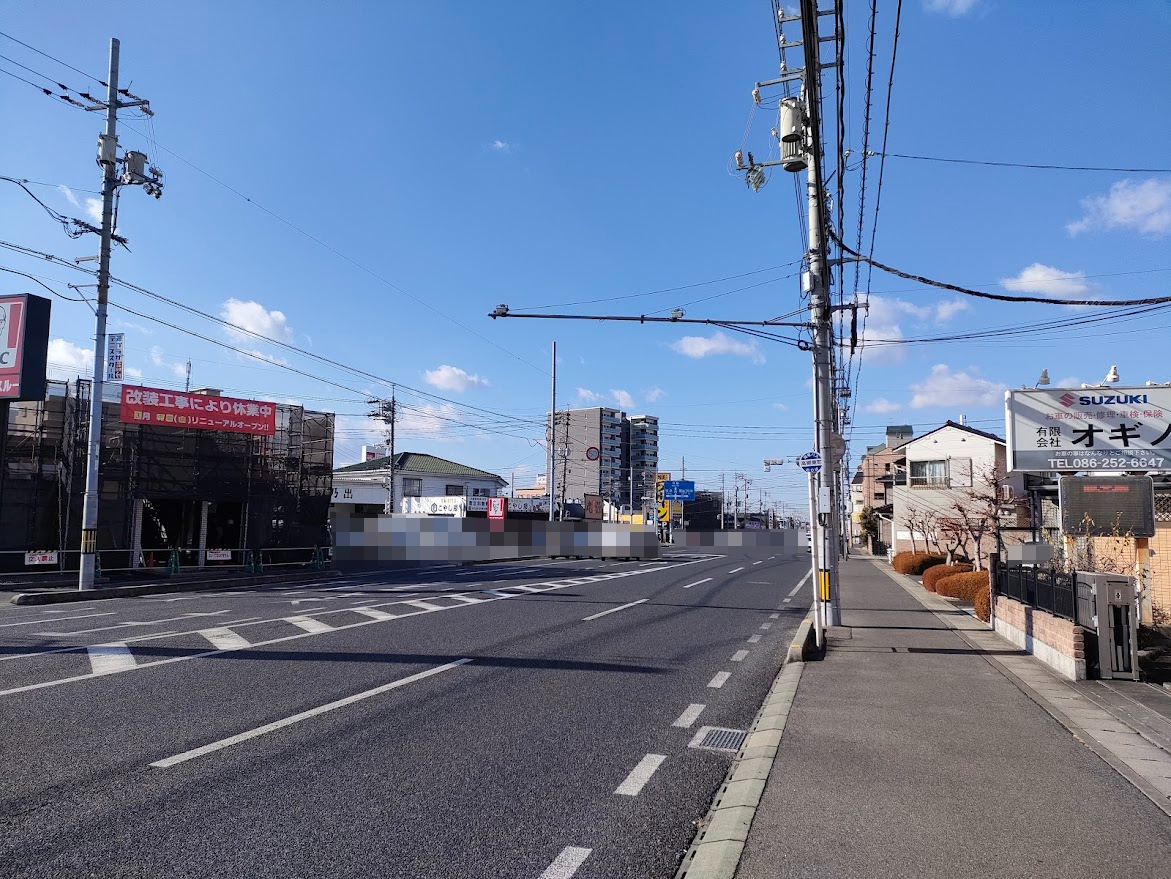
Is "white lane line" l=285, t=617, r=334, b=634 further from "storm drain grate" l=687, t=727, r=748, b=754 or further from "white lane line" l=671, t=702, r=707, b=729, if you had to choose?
"storm drain grate" l=687, t=727, r=748, b=754

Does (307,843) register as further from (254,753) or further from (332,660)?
(332,660)

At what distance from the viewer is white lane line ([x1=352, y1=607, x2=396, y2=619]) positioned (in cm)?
1486

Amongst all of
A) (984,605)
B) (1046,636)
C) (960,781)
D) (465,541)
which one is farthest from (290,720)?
(465,541)

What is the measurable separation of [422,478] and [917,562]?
40.5 m

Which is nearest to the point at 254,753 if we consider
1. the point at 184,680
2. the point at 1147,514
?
the point at 184,680

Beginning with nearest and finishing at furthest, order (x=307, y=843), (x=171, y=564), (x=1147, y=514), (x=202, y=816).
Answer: (x=307, y=843)
(x=202, y=816)
(x=1147, y=514)
(x=171, y=564)

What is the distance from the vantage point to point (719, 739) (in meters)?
6.88

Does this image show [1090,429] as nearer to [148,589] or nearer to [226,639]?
[226,639]

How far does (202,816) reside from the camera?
474cm

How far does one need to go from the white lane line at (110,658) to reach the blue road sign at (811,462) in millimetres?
10387

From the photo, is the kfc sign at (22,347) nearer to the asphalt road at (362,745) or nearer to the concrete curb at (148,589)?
the concrete curb at (148,589)

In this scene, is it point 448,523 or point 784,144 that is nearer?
point 784,144

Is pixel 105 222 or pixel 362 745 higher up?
pixel 105 222

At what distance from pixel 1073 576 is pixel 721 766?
606 centimetres
